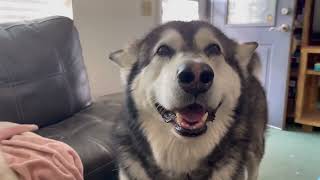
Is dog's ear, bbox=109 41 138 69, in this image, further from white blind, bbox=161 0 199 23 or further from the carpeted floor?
white blind, bbox=161 0 199 23

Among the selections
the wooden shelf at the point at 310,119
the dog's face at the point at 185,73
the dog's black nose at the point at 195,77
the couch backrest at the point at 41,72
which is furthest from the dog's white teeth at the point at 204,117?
the wooden shelf at the point at 310,119

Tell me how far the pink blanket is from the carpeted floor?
1.33m

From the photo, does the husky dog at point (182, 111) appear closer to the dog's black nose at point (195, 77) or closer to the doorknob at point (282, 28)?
the dog's black nose at point (195, 77)

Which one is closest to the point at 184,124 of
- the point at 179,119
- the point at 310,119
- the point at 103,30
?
the point at 179,119

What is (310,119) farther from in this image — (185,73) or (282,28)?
(185,73)

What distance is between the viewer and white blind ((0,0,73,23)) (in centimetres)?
192

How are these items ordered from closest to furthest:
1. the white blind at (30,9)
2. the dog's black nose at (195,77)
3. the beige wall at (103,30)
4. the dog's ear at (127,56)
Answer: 1. the dog's black nose at (195,77)
2. the dog's ear at (127,56)
3. the white blind at (30,9)
4. the beige wall at (103,30)

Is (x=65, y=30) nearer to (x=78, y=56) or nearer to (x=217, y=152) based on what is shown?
(x=78, y=56)

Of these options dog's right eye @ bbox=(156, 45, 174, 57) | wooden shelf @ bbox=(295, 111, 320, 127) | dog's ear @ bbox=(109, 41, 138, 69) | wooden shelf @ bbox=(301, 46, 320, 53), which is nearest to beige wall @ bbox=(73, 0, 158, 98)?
dog's ear @ bbox=(109, 41, 138, 69)

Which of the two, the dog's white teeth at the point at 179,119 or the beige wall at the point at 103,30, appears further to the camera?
the beige wall at the point at 103,30

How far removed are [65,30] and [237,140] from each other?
1.08 m

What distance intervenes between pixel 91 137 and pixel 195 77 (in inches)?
24.6

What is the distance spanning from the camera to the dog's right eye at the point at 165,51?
999 mm

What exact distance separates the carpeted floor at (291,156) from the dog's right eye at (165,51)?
1266mm
